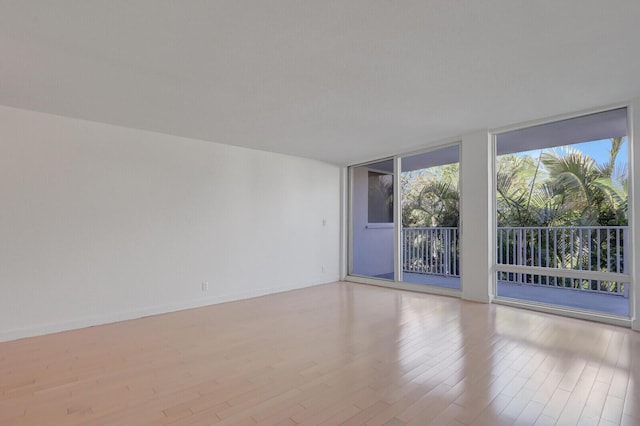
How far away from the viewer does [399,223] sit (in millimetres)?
5887

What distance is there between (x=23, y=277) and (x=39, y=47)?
244 centimetres

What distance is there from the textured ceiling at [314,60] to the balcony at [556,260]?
1721mm

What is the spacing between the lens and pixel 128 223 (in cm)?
408

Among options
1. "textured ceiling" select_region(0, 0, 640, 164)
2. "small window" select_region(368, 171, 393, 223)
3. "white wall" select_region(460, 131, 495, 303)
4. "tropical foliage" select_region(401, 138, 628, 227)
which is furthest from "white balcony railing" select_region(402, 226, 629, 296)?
"textured ceiling" select_region(0, 0, 640, 164)

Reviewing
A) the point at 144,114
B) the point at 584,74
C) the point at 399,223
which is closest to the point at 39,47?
Answer: the point at 144,114

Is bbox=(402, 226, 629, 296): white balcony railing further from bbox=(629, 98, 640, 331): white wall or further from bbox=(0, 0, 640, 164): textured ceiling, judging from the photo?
bbox=(0, 0, 640, 164): textured ceiling

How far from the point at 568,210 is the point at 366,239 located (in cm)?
377

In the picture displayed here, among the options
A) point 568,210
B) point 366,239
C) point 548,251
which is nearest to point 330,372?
point 568,210

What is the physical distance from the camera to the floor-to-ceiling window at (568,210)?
3771 mm

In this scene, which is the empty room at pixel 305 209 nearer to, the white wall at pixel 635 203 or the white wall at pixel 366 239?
the white wall at pixel 635 203

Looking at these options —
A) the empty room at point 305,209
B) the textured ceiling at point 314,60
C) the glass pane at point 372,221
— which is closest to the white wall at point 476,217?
the empty room at point 305,209

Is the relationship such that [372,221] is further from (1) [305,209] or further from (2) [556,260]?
(2) [556,260]

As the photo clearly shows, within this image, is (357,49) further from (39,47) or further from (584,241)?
(584,241)

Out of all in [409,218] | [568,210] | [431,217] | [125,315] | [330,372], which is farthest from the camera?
[409,218]
